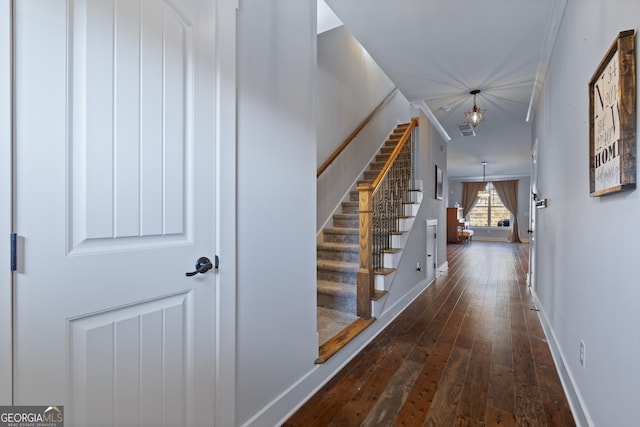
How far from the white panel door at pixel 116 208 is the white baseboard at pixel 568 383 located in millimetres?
1824

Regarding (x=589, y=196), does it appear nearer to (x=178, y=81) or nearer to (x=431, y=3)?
(x=431, y=3)

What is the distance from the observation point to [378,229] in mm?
3070

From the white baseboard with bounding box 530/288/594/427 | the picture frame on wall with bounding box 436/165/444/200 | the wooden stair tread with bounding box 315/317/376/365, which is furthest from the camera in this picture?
the picture frame on wall with bounding box 436/165/444/200

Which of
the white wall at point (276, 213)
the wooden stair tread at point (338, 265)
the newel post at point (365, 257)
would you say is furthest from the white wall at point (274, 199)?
the wooden stair tread at point (338, 265)

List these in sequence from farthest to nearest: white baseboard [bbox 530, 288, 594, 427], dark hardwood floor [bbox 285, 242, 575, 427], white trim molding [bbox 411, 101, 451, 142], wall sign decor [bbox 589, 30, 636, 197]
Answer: white trim molding [bbox 411, 101, 451, 142], dark hardwood floor [bbox 285, 242, 575, 427], white baseboard [bbox 530, 288, 594, 427], wall sign decor [bbox 589, 30, 636, 197]

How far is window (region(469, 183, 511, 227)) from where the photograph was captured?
12.1 meters

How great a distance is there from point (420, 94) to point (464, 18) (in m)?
1.54

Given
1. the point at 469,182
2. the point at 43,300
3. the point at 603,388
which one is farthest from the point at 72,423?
the point at 469,182

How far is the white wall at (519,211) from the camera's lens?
11375mm

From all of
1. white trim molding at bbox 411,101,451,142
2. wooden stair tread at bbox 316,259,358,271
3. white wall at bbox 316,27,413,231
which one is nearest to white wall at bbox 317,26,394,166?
white wall at bbox 316,27,413,231

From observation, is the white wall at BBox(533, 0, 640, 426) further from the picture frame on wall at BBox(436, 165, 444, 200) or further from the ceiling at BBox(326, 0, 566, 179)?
the picture frame on wall at BBox(436, 165, 444, 200)

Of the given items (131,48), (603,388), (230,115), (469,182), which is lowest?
(603,388)

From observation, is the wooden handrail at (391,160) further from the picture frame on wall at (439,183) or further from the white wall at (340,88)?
the picture frame on wall at (439,183)

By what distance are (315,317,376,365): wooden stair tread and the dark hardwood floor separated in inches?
6.9
